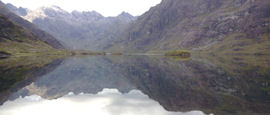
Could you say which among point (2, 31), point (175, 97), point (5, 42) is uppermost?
point (2, 31)

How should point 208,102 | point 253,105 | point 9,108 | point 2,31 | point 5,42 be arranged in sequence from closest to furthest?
point 9,108
point 253,105
point 208,102
point 5,42
point 2,31

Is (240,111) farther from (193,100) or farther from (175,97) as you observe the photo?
(175,97)

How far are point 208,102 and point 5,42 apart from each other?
20849 centimetres

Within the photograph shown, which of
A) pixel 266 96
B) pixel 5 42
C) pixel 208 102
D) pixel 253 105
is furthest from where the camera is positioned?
pixel 5 42

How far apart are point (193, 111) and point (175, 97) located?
24.3ft

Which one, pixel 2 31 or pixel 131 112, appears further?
pixel 2 31

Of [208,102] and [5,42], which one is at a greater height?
[5,42]

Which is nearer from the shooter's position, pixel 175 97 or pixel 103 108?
pixel 103 108

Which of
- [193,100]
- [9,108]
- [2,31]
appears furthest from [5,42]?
→ [193,100]

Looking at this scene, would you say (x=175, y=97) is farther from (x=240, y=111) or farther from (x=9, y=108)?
(x=9, y=108)

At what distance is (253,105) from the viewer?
24703mm

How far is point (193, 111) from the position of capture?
22891 millimetres

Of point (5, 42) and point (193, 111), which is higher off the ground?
point (5, 42)

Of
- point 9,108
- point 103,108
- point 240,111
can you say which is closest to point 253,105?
point 240,111
